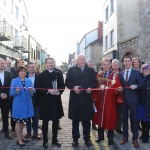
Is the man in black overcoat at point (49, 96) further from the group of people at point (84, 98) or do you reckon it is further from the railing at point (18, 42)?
the railing at point (18, 42)


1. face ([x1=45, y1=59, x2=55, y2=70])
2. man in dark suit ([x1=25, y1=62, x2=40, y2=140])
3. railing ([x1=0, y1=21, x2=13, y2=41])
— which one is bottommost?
man in dark suit ([x1=25, y1=62, x2=40, y2=140])

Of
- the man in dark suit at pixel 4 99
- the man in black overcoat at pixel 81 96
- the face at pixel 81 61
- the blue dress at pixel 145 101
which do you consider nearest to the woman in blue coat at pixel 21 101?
the man in dark suit at pixel 4 99

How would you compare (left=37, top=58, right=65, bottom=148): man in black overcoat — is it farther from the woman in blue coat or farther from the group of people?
the woman in blue coat

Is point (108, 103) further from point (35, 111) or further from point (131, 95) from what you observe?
point (35, 111)

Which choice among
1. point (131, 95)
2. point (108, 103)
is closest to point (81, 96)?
point (108, 103)

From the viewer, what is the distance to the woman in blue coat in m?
6.52

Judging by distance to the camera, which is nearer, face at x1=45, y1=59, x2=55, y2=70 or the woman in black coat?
face at x1=45, y1=59, x2=55, y2=70

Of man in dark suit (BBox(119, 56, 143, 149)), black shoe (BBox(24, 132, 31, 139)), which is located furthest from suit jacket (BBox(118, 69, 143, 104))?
black shoe (BBox(24, 132, 31, 139))

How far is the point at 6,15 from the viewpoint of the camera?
2681 cm

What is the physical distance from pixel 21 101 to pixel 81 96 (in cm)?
145

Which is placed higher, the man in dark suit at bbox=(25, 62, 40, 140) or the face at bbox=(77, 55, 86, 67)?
the face at bbox=(77, 55, 86, 67)

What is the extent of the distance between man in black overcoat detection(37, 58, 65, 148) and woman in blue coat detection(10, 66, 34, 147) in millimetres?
301

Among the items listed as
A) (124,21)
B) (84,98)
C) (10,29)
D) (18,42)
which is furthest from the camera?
(18,42)

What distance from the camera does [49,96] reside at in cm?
650
